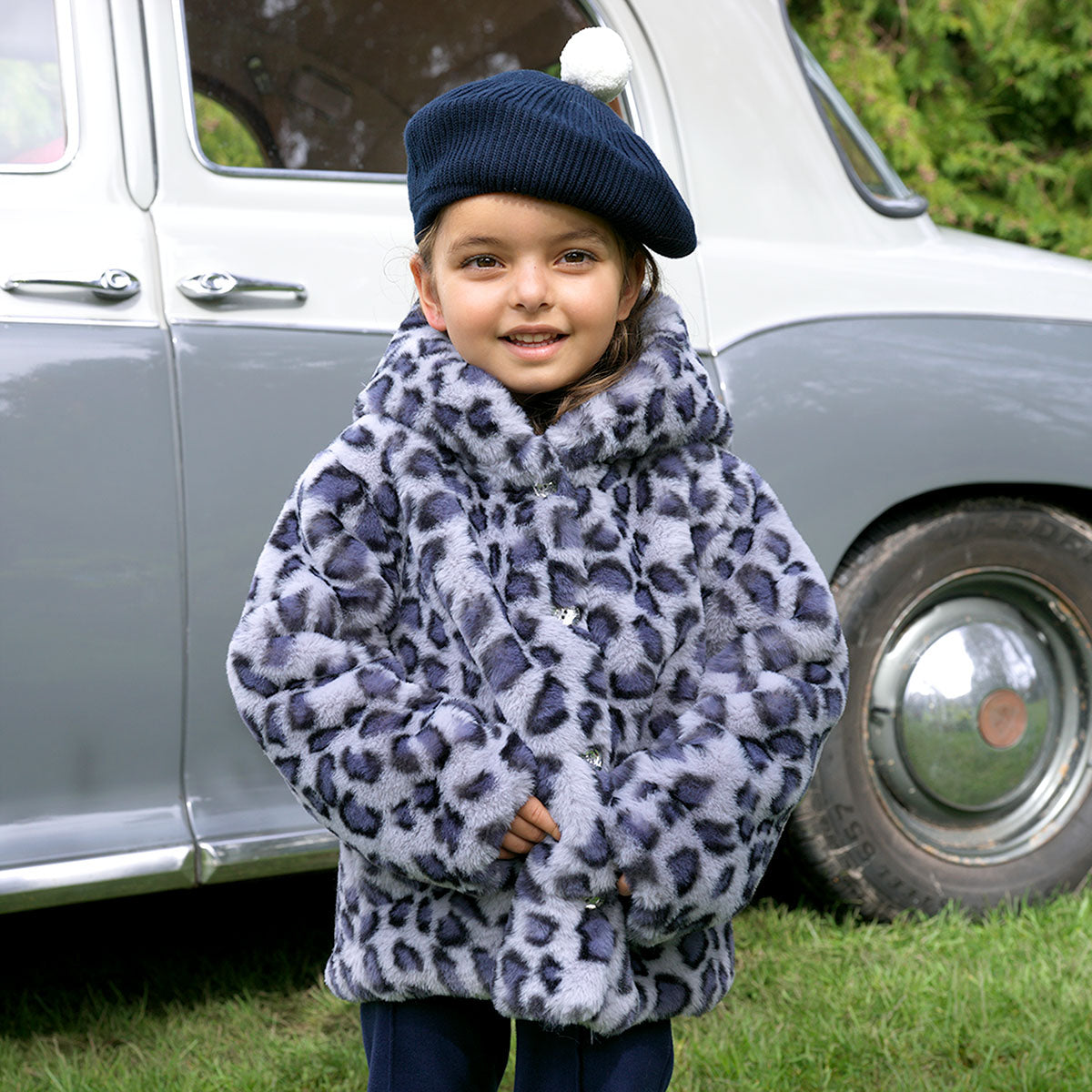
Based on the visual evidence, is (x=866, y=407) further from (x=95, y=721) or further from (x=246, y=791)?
(x=95, y=721)

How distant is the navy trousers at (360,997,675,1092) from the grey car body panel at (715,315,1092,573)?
1.35 meters

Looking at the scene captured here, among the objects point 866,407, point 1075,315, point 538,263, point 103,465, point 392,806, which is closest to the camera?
point 392,806

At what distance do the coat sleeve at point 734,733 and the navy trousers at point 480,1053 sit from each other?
15 centimetres

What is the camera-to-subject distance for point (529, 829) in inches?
56.4

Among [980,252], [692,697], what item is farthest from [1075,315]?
[692,697]

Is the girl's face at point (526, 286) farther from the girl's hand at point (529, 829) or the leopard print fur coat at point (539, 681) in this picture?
the girl's hand at point (529, 829)

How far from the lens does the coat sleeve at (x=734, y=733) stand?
144 centimetres

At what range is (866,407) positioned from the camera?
2707 mm

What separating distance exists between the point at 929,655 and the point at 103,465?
178 cm

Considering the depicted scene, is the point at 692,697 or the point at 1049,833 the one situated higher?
the point at 692,697

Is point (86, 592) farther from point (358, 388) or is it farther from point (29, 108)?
point (29, 108)

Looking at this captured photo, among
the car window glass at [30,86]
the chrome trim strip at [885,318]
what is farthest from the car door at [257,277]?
the chrome trim strip at [885,318]

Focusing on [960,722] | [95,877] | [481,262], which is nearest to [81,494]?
[95,877]

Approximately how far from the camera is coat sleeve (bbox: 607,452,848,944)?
144 centimetres
